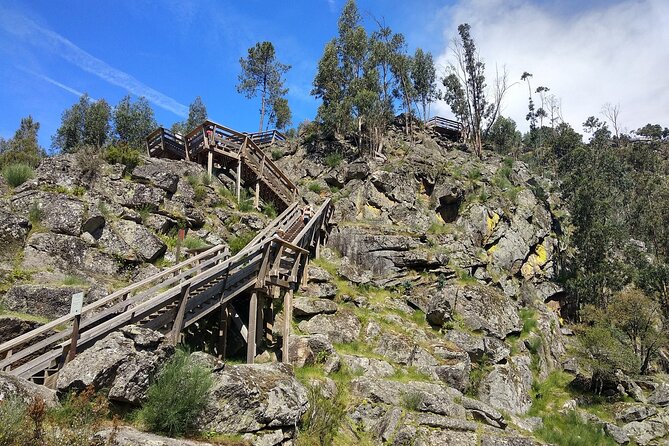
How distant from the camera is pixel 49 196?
55.7 feet

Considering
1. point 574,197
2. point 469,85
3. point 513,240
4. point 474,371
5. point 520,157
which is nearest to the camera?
point 474,371

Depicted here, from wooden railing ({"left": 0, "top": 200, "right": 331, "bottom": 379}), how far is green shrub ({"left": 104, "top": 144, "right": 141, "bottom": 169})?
8852 mm

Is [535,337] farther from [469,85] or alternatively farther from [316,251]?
[469,85]

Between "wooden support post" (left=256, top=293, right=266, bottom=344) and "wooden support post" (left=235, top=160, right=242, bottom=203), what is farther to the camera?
"wooden support post" (left=235, top=160, right=242, bottom=203)

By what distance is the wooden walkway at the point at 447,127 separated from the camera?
47.0 meters

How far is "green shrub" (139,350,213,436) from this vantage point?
7.73m

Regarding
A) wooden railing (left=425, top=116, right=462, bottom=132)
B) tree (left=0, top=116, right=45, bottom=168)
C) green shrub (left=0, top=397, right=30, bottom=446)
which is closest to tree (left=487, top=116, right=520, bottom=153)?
wooden railing (left=425, top=116, right=462, bottom=132)

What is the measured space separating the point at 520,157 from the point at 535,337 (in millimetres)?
38361

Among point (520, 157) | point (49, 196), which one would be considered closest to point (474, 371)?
point (49, 196)

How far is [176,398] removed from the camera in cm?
789

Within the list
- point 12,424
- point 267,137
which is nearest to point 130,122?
point 267,137

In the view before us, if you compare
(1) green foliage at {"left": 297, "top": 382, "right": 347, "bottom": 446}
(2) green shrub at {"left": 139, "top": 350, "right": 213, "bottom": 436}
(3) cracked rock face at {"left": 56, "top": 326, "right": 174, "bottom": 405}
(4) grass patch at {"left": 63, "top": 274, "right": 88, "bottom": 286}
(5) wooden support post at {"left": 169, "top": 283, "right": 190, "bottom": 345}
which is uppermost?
(4) grass patch at {"left": 63, "top": 274, "right": 88, "bottom": 286}

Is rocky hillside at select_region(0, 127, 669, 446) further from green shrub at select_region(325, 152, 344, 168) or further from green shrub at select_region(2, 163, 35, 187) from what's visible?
green shrub at select_region(325, 152, 344, 168)

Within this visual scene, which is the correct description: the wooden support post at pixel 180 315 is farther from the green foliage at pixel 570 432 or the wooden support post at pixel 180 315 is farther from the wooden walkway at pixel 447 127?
the wooden walkway at pixel 447 127
